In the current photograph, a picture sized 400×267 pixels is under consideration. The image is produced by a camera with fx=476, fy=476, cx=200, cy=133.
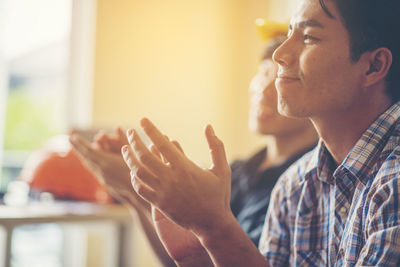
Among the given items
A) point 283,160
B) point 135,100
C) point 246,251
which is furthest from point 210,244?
point 135,100

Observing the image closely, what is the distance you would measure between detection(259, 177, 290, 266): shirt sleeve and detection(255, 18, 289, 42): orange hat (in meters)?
0.55

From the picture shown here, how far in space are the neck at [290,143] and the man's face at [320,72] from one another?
0.58m

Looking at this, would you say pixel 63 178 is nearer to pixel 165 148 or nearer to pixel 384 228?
pixel 165 148

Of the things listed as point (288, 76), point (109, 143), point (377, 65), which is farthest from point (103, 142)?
point (377, 65)

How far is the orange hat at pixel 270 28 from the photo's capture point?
1337 mm

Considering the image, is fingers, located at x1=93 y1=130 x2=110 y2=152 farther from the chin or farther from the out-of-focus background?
the out-of-focus background

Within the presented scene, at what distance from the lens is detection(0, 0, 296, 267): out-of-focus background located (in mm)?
2695

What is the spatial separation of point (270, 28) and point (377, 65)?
626mm

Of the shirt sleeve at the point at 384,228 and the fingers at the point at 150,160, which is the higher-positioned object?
the fingers at the point at 150,160

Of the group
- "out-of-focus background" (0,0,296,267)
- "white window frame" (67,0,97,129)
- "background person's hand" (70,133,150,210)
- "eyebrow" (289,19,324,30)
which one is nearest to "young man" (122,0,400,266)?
"eyebrow" (289,19,324,30)

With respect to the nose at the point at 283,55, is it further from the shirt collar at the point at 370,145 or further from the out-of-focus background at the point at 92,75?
the out-of-focus background at the point at 92,75

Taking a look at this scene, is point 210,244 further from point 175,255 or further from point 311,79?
point 311,79

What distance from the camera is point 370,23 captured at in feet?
2.46

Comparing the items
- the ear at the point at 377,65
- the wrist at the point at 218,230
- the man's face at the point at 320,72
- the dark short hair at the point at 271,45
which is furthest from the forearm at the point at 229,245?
the dark short hair at the point at 271,45
